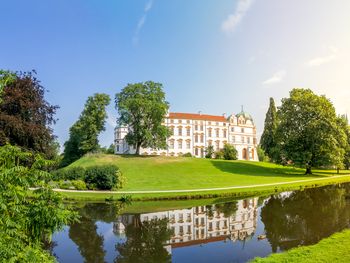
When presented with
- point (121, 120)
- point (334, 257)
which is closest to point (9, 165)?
point (334, 257)

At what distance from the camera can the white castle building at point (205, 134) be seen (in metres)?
85.7

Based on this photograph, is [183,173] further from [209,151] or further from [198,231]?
[209,151]

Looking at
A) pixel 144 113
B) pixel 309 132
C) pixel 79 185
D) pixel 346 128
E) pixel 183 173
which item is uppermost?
pixel 144 113

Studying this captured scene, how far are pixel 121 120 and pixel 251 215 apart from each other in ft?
155

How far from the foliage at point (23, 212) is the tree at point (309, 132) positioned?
52.3 meters

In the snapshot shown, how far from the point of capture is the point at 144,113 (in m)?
64.5

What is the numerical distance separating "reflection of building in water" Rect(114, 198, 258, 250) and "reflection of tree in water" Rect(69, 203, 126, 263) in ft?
5.11

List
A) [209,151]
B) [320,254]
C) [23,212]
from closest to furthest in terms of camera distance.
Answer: [23,212] → [320,254] → [209,151]

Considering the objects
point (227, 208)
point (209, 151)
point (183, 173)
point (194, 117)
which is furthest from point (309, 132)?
point (194, 117)

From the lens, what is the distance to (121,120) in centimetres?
6562

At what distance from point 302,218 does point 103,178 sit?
76.9 feet

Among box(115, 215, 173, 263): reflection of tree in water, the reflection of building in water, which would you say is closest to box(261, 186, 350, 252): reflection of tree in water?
the reflection of building in water

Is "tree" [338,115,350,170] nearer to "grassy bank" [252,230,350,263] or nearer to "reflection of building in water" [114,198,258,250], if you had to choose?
"reflection of building in water" [114,198,258,250]

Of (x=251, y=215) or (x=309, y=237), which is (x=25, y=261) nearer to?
(x=309, y=237)
